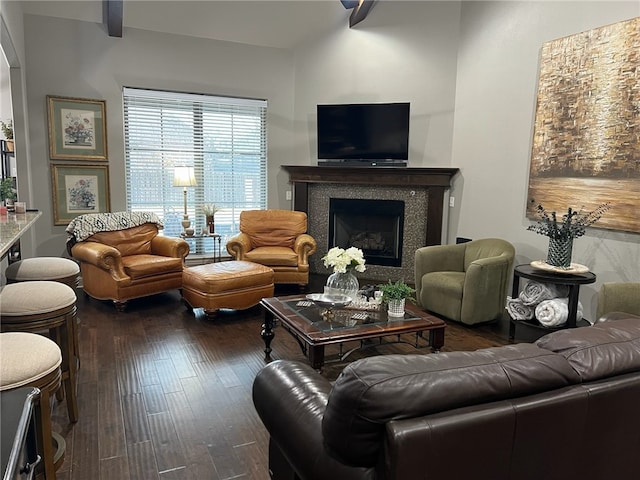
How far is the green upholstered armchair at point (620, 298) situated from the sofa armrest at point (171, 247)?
3862 mm

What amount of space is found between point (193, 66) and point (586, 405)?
226 inches

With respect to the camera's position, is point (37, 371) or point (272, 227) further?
point (272, 227)

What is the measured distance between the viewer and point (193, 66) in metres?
5.82

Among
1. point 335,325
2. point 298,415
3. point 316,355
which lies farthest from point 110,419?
point 298,415

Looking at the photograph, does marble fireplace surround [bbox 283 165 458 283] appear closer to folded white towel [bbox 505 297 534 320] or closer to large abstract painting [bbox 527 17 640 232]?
large abstract painting [bbox 527 17 640 232]

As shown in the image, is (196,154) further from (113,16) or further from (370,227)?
(370,227)

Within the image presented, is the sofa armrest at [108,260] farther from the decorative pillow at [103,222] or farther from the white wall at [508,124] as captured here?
the white wall at [508,124]

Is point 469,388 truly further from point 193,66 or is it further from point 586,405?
point 193,66

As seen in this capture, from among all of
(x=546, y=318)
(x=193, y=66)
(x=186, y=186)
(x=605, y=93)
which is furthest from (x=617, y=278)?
(x=193, y=66)

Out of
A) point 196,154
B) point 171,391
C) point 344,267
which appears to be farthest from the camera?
point 196,154

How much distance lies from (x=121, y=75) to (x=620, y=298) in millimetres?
5518

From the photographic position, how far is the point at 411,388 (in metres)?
1.16

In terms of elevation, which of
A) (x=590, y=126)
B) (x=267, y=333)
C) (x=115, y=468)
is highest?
(x=590, y=126)

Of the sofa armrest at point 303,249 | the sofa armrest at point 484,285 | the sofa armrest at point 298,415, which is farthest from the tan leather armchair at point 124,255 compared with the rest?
the sofa armrest at point 298,415
